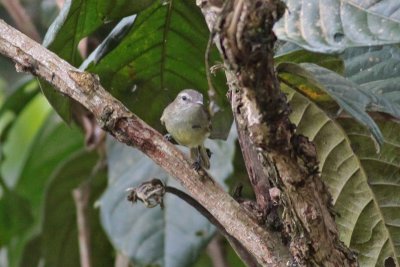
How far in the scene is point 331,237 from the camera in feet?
2.97

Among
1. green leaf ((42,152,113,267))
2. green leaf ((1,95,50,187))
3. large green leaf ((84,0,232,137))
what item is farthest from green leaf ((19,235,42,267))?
large green leaf ((84,0,232,137))

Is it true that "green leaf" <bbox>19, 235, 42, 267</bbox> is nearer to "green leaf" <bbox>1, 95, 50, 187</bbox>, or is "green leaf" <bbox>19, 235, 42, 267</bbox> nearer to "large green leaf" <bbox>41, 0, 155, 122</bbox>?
"green leaf" <bbox>1, 95, 50, 187</bbox>

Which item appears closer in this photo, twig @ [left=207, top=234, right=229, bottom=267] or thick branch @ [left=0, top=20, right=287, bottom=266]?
thick branch @ [left=0, top=20, right=287, bottom=266]

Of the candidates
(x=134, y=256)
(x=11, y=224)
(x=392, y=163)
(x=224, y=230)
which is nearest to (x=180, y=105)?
(x=224, y=230)

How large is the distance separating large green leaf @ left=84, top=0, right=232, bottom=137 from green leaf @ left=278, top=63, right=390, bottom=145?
349mm

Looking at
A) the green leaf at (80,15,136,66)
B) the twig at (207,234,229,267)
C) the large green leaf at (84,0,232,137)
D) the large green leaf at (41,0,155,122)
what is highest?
the large green leaf at (41,0,155,122)

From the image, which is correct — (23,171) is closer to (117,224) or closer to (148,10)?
(117,224)

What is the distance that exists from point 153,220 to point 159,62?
1.46 ft

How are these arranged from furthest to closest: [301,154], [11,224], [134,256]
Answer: [11,224], [134,256], [301,154]

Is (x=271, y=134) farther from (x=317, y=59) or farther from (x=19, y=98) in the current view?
(x=19, y=98)

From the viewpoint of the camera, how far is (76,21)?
1.30 m

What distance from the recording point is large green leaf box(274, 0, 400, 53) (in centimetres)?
109

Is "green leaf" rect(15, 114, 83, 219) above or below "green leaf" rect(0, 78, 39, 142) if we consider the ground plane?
below

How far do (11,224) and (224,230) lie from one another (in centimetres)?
133
